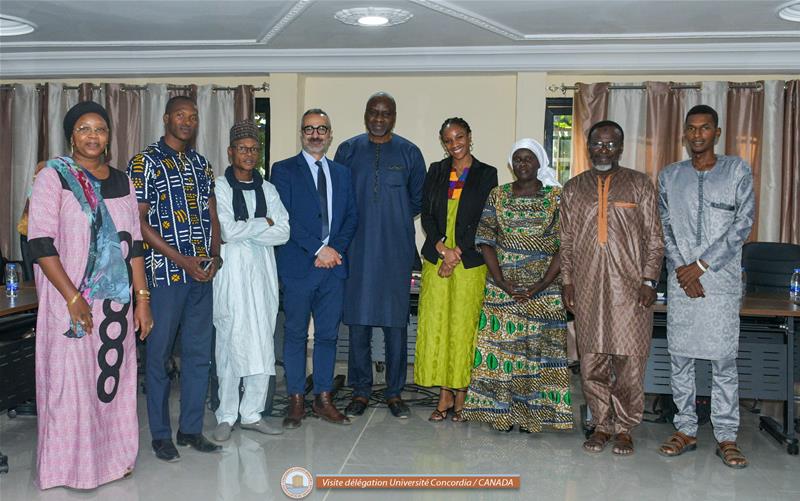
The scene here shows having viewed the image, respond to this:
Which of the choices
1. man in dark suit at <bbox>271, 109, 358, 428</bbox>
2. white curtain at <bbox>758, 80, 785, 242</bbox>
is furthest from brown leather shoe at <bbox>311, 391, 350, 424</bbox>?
white curtain at <bbox>758, 80, 785, 242</bbox>

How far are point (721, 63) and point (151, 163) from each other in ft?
15.5

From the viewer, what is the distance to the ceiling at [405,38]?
15.7 ft

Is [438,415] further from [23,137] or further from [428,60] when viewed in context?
[23,137]

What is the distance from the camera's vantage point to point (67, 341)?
9.64ft

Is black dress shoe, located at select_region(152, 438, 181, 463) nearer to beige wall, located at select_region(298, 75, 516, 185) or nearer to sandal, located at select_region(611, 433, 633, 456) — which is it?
sandal, located at select_region(611, 433, 633, 456)

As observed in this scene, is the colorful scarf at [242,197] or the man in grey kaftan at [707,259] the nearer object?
the man in grey kaftan at [707,259]

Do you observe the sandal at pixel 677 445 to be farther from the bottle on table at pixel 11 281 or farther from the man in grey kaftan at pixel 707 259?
the bottle on table at pixel 11 281

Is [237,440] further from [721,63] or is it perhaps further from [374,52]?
[721,63]

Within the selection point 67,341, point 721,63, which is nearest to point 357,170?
point 67,341

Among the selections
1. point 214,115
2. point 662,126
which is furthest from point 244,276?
point 662,126

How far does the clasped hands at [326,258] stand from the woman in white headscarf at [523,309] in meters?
0.80

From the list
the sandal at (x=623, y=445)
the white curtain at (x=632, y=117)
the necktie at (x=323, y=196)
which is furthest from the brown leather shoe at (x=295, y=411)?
the white curtain at (x=632, y=117)

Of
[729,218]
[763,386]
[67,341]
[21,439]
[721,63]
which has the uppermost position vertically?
[721,63]

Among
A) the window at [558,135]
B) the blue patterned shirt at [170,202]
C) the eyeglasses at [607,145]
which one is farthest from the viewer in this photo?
the window at [558,135]
